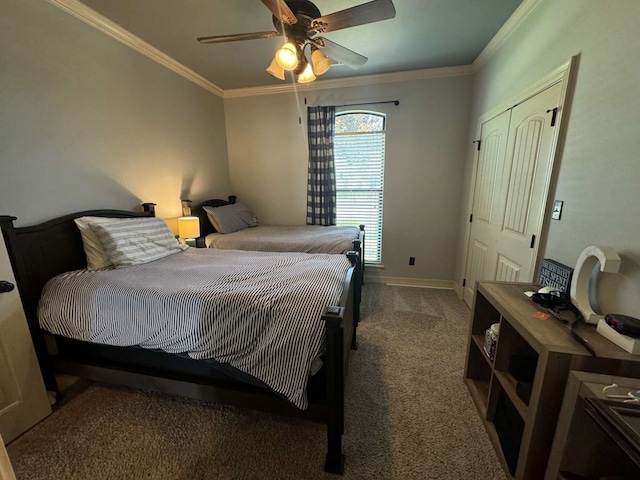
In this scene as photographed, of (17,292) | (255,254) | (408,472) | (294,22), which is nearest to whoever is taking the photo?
(408,472)

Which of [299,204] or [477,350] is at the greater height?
[299,204]

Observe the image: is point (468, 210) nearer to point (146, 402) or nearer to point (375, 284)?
point (375, 284)

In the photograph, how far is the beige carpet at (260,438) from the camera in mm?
1278

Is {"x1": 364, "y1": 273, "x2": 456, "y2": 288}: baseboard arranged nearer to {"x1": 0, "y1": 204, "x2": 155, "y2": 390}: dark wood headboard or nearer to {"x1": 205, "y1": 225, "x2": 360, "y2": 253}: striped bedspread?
{"x1": 205, "y1": 225, "x2": 360, "y2": 253}: striped bedspread

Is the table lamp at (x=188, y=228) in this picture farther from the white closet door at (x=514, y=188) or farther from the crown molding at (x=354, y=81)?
the white closet door at (x=514, y=188)

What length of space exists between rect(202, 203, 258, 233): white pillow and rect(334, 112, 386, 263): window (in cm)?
132

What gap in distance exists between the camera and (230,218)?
339cm

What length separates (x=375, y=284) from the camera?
368 cm

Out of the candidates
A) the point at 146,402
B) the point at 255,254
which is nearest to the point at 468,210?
the point at 255,254

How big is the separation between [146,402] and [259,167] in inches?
121

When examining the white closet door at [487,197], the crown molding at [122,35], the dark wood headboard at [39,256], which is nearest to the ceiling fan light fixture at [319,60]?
the white closet door at [487,197]

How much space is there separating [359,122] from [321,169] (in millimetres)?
810

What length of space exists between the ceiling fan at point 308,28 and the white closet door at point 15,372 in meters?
1.98

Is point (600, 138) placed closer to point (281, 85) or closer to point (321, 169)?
point (321, 169)
